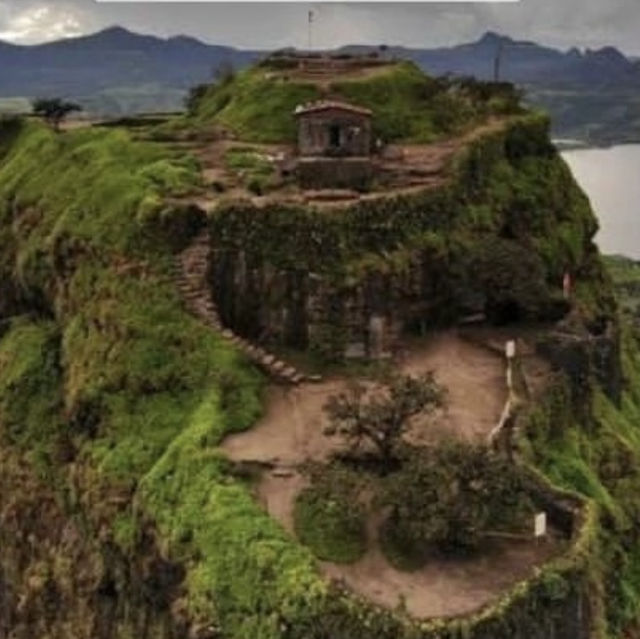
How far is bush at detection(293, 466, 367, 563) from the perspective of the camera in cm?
2798

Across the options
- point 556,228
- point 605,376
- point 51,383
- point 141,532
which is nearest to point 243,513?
point 141,532

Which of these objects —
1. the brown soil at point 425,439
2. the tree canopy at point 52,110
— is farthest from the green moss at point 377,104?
the brown soil at point 425,439

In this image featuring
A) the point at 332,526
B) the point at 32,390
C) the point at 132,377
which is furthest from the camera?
the point at 32,390

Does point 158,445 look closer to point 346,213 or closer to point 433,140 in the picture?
point 346,213

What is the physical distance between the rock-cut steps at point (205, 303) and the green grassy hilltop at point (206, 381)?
14.5 inches

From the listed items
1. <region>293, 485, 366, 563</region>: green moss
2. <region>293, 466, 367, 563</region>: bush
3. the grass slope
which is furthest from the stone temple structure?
<region>293, 485, 366, 563</region>: green moss

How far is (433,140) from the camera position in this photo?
4841 cm

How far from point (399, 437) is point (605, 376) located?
49.2ft

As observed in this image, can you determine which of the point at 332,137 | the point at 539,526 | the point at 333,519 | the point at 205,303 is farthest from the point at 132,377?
the point at 539,526

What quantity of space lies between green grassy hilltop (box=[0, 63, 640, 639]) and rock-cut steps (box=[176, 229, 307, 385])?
37 cm

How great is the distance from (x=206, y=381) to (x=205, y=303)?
330 cm

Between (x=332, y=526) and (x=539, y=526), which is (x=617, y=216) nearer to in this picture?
(x=539, y=526)

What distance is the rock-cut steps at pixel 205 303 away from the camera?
116ft

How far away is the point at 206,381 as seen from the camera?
3472 centimetres
